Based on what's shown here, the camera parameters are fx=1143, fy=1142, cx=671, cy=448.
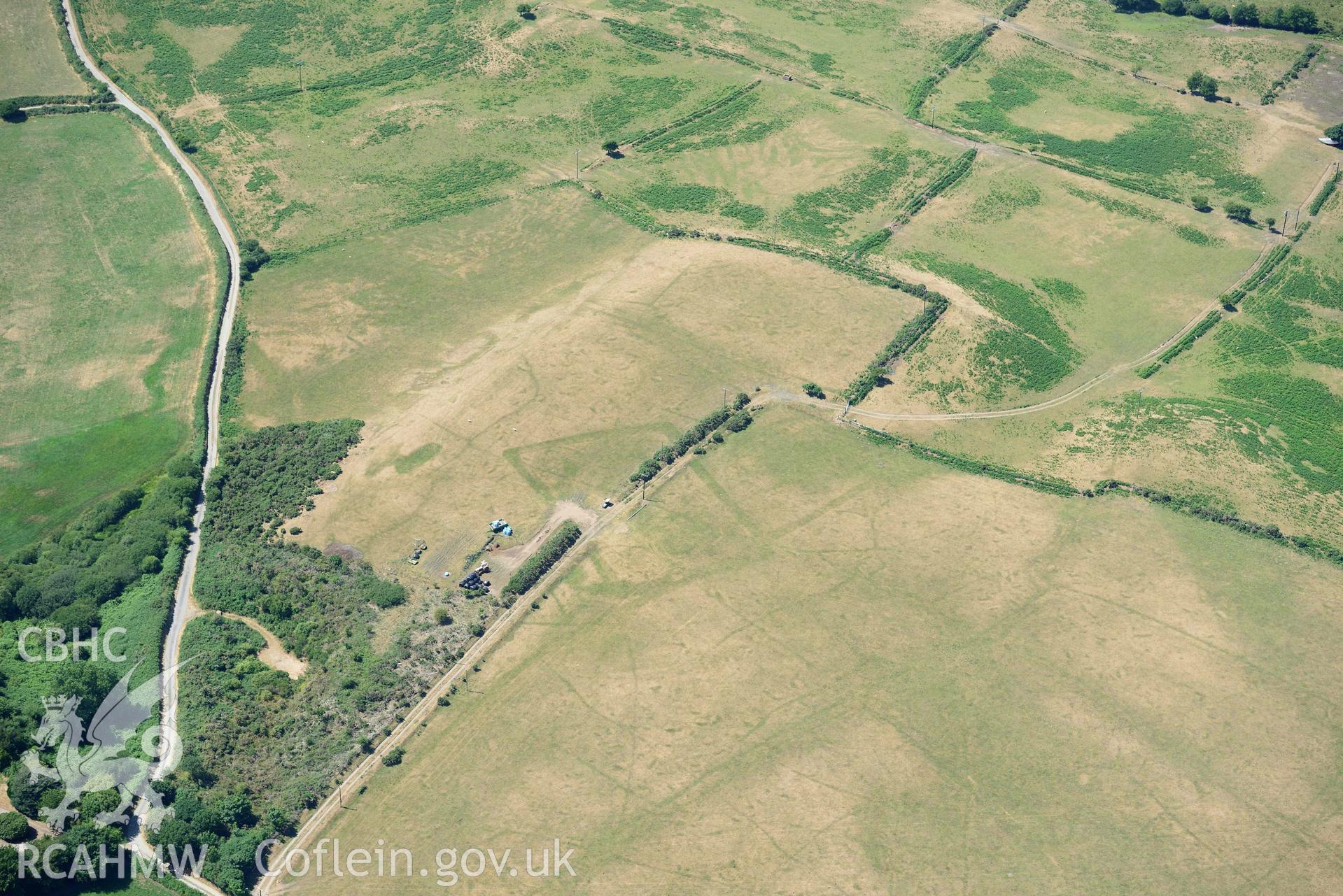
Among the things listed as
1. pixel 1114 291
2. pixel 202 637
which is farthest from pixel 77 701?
pixel 1114 291

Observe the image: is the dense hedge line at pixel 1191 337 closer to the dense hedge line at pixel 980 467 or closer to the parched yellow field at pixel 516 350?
the dense hedge line at pixel 980 467

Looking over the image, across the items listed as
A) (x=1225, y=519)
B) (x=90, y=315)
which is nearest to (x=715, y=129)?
(x=90, y=315)

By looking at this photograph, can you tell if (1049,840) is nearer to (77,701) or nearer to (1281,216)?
(77,701)

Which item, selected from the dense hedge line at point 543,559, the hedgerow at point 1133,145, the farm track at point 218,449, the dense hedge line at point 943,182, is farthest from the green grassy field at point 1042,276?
the dense hedge line at point 543,559

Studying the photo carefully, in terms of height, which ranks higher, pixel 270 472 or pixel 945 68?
pixel 945 68

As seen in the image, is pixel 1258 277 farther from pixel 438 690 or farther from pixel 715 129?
pixel 438 690

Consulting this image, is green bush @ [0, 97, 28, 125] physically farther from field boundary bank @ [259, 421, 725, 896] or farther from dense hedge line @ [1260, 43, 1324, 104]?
dense hedge line @ [1260, 43, 1324, 104]
